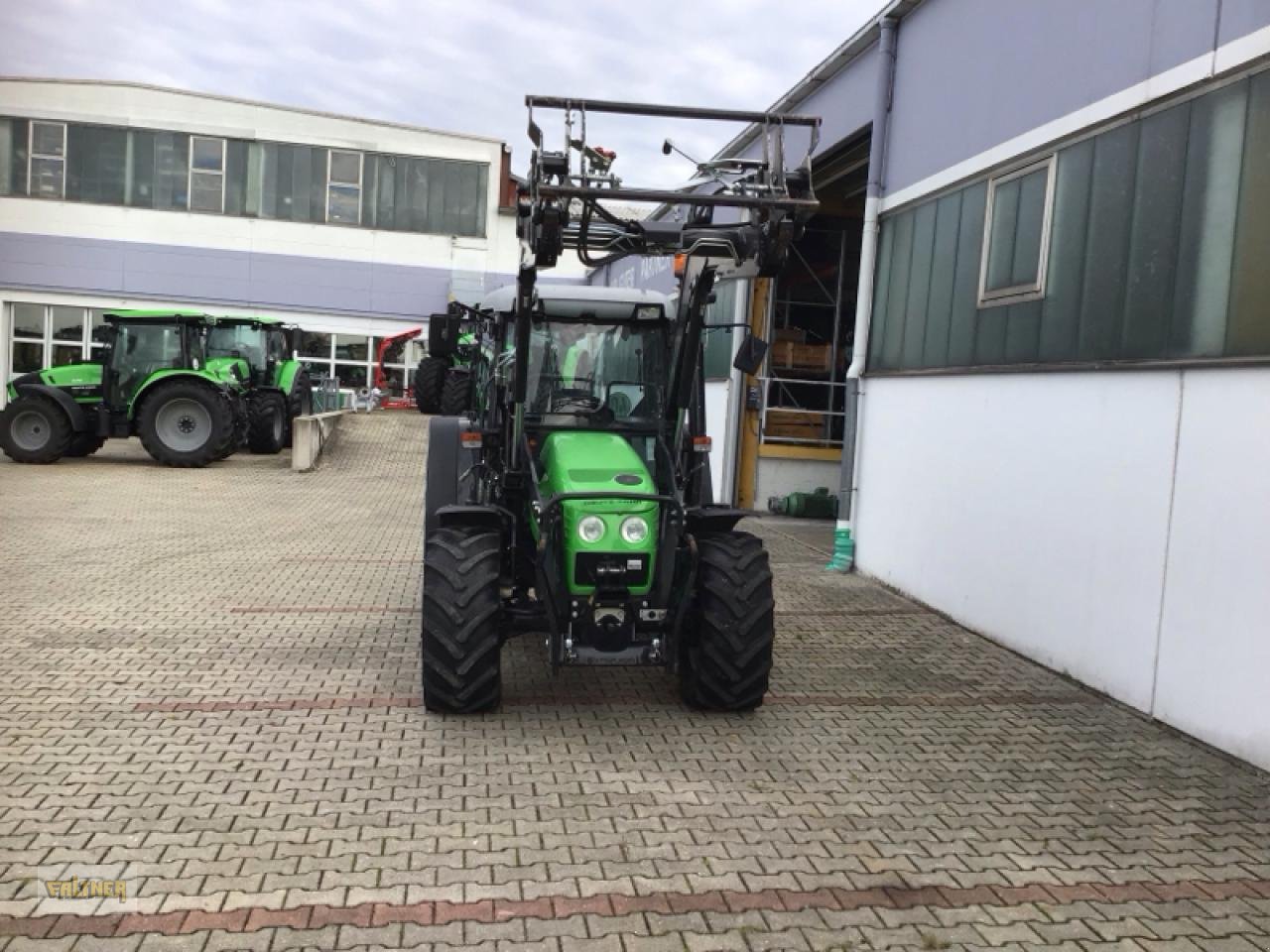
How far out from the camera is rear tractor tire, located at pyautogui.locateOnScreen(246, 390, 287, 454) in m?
18.7

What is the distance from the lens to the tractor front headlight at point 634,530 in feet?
17.3

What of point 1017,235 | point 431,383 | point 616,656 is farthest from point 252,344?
point 616,656

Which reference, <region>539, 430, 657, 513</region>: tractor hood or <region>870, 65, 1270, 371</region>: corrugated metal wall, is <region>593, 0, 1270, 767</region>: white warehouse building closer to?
<region>870, 65, 1270, 371</region>: corrugated metal wall

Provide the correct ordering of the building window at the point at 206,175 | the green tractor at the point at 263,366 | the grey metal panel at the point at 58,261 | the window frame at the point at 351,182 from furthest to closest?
the window frame at the point at 351,182
the building window at the point at 206,175
the grey metal panel at the point at 58,261
the green tractor at the point at 263,366

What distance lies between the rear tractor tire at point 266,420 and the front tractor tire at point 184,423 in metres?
2.05

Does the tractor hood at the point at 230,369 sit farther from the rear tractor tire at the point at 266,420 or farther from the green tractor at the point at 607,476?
the green tractor at the point at 607,476

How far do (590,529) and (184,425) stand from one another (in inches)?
520

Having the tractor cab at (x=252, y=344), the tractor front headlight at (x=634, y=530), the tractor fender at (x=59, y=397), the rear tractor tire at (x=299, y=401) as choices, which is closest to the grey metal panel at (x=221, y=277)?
the rear tractor tire at (x=299, y=401)

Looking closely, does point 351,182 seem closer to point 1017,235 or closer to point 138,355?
point 138,355

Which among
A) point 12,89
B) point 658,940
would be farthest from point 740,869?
point 12,89

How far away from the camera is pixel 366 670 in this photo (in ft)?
20.8

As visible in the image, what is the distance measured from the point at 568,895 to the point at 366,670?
3.04m

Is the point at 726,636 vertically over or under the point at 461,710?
over

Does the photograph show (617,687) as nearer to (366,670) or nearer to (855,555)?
(366,670)
